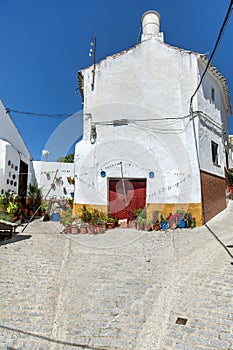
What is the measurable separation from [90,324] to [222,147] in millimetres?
13833

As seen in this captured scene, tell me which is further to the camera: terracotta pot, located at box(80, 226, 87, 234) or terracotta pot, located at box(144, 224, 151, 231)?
terracotta pot, located at box(144, 224, 151, 231)

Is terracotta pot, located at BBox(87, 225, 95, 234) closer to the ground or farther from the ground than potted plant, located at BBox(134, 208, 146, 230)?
closer to the ground

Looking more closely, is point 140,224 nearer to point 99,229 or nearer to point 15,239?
point 99,229

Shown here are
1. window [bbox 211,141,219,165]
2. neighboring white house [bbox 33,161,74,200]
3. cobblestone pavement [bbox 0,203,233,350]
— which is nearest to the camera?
cobblestone pavement [bbox 0,203,233,350]

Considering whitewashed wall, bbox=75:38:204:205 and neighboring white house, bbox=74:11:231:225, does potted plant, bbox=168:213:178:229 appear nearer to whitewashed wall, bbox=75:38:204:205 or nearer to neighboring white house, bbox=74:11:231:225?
neighboring white house, bbox=74:11:231:225

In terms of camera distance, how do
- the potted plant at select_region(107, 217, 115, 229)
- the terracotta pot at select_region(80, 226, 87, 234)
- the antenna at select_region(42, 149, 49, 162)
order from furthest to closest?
1. the antenna at select_region(42, 149, 49, 162)
2. the potted plant at select_region(107, 217, 115, 229)
3. the terracotta pot at select_region(80, 226, 87, 234)

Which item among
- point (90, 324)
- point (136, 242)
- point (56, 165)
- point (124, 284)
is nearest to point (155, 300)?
point (124, 284)

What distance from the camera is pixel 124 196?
13000 mm

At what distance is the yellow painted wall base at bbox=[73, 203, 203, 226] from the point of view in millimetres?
11477

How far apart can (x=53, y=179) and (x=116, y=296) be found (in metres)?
14.8

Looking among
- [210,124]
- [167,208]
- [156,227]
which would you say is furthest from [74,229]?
[210,124]

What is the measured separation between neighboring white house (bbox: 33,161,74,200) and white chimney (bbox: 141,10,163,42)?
35.5 ft

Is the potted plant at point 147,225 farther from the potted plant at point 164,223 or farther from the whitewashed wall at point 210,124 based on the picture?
the whitewashed wall at point 210,124

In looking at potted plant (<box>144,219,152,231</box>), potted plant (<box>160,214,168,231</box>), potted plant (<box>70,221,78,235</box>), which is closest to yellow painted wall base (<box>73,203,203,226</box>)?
potted plant (<box>160,214,168,231</box>)
